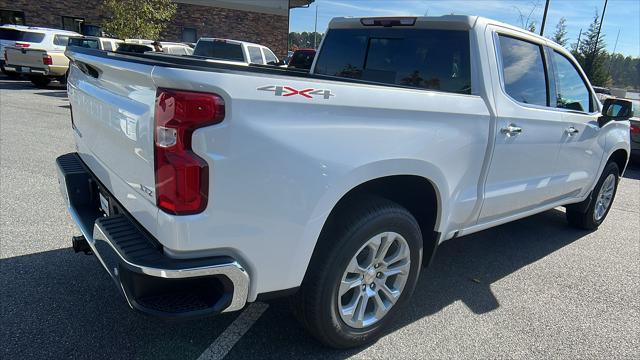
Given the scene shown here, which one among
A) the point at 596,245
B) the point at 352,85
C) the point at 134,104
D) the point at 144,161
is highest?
the point at 352,85

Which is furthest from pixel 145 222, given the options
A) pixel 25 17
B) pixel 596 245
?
pixel 25 17

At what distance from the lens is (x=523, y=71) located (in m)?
3.59

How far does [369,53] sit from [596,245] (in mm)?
3249

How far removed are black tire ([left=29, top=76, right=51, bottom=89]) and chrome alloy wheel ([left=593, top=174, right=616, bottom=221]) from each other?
16.3 m

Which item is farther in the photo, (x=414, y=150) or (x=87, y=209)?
(x=87, y=209)

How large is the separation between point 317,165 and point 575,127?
2.97m

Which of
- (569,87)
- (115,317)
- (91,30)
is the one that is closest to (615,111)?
(569,87)

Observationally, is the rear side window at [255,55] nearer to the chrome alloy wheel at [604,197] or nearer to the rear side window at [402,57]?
the rear side window at [402,57]

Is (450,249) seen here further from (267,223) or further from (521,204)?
(267,223)

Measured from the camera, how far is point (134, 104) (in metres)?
2.08

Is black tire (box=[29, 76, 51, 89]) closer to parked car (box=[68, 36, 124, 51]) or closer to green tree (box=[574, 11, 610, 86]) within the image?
parked car (box=[68, 36, 124, 51])

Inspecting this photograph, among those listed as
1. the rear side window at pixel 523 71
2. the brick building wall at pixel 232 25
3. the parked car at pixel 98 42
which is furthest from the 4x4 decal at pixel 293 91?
the brick building wall at pixel 232 25

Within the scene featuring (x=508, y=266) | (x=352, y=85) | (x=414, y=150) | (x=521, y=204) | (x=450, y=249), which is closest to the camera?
(x=352, y=85)

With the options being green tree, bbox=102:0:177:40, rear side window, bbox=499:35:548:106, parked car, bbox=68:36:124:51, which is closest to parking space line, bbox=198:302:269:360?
rear side window, bbox=499:35:548:106
